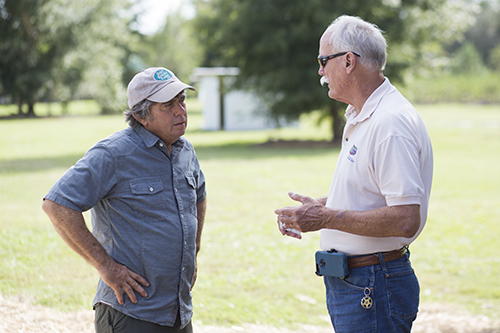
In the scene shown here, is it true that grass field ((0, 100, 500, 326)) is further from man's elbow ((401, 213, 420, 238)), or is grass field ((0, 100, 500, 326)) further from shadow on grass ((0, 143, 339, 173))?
man's elbow ((401, 213, 420, 238))

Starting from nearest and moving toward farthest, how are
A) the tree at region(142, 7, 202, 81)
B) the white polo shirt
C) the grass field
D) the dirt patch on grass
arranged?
the white polo shirt
the dirt patch on grass
the grass field
the tree at region(142, 7, 202, 81)

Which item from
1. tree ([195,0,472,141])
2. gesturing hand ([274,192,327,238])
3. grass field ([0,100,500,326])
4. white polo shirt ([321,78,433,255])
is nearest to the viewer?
white polo shirt ([321,78,433,255])

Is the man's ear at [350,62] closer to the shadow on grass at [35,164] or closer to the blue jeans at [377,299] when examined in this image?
the blue jeans at [377,299]

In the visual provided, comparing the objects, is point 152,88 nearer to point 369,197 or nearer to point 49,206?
point 49,206

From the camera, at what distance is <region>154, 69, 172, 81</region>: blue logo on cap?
2832 mm

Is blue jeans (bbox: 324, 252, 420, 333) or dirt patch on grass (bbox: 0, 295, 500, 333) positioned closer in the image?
blue jeans (bbox: 324, 252, 420, 333)

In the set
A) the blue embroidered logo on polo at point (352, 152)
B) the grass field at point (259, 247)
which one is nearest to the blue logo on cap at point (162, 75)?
the blue embroidered logo on polo at point (352, 152)

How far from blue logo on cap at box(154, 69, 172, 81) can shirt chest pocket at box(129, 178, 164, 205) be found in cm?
57

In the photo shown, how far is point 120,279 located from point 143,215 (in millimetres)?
360

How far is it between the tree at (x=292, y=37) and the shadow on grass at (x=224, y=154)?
1.72 m

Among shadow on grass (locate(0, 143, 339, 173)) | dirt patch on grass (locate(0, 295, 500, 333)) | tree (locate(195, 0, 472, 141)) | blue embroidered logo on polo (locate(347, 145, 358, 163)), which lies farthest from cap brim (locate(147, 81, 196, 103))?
tree (locate(195, 0, 472, 141))

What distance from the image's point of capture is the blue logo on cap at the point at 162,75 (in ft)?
9.29

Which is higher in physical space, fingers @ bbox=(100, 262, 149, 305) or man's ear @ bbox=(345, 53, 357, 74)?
man's ear @ bbox=(345, 53, 357, 74)

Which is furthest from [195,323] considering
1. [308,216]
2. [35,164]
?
[35,164]
